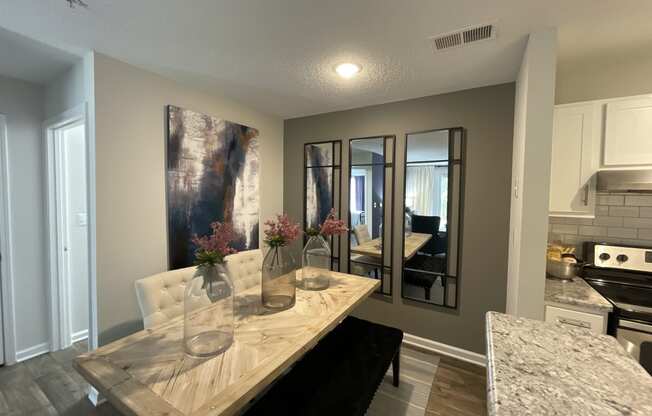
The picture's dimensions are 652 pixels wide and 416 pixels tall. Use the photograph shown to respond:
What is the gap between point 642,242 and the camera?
1966mm

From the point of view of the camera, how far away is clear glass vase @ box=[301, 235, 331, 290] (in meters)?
1.99

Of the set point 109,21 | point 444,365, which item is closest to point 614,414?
point 444,365

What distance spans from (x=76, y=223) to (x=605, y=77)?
4735 millimetres

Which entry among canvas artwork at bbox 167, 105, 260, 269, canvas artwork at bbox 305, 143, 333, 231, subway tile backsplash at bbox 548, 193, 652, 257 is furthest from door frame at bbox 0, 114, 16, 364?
subway tile backsplash at bbox 548, 193, 652, 257

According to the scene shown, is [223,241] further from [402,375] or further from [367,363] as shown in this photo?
[402,375]

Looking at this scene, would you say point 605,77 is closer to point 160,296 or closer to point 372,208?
point 372,208

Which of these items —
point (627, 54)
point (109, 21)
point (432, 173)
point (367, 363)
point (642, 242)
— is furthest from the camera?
point (432, 173)

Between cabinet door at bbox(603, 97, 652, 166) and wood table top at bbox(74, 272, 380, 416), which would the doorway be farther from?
cabinet door at bbox(603, 97, 652, 166)

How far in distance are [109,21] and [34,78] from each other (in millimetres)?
1453

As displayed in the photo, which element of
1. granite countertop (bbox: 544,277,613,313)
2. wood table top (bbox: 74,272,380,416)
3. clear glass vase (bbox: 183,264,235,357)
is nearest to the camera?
wood table top (bbox: 74,272,380,416)

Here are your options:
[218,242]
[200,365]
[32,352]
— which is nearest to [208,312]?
[200,365]

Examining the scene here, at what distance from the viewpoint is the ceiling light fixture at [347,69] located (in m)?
1.98

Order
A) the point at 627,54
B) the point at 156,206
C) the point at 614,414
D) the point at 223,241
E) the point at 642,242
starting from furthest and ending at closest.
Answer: the point at 156,206 → the point at 642,242 → the point at 627,54 → the point at 223,241 → the point at 614,414

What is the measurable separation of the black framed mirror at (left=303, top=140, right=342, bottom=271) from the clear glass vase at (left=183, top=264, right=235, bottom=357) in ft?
5.86
